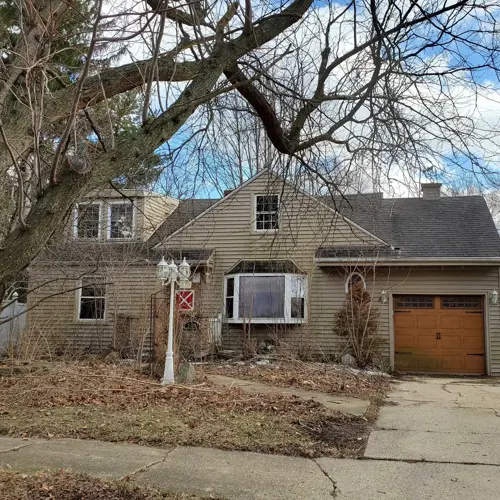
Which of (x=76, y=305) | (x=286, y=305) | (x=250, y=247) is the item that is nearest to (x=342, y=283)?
(x=286, y=305)

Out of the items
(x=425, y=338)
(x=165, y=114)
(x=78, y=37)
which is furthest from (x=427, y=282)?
(x=165, y=114)

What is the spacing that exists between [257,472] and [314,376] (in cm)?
663

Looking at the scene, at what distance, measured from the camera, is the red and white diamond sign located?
35.0 feet

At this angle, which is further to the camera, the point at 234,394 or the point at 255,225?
the point at 255,225

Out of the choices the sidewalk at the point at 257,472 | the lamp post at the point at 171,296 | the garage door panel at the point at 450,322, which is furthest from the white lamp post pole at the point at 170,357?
the garage door panel at the point at 450,322

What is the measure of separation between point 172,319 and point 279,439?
14.8ft

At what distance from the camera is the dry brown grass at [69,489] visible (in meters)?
3.88

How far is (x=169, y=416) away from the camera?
7.03 metres

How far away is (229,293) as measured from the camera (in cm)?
1661

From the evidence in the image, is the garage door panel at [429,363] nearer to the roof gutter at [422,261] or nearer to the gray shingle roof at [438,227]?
the roof gutter at [422,261]

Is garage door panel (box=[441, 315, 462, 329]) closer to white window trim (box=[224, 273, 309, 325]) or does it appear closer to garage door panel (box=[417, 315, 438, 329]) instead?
garage door panel (box=[417, 315, 438, 329])

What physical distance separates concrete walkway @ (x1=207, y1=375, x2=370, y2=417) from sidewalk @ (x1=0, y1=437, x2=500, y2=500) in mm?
2595

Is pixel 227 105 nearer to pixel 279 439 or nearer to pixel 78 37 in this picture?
pixel 78 37

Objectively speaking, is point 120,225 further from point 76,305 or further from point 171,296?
point 171,296
